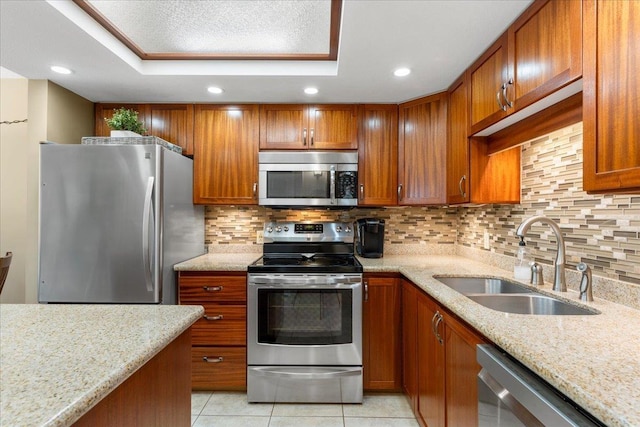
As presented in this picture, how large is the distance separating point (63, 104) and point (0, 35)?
705mm

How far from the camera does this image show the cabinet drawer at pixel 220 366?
224cm

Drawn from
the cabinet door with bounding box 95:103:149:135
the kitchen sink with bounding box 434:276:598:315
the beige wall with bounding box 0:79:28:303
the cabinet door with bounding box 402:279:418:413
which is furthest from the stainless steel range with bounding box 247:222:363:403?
the beige wall with bounding box 0:79:28:303

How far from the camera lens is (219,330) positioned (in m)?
2.24

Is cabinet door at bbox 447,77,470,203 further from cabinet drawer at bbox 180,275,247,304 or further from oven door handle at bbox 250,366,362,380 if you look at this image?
cabinet drawer at bbox 180,275,247,304

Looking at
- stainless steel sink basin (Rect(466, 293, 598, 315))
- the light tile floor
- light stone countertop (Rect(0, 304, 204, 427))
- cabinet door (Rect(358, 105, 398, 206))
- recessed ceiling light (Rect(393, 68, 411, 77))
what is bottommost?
the light tile floor

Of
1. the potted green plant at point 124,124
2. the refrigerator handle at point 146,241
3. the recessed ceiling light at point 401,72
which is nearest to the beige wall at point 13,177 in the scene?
the potted green plant at point 124,124

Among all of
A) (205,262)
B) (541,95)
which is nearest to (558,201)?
(541,95)

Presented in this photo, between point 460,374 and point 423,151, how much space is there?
168cm

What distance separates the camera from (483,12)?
147 cm

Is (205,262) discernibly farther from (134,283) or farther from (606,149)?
(606,149)

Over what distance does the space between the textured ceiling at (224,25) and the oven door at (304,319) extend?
1483mm

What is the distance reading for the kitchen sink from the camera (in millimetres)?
1384

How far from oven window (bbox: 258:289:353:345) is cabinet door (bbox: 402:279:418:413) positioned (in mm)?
363

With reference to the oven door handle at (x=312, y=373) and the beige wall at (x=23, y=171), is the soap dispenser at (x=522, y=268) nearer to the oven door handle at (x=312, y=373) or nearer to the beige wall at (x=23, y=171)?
the oven door handle at (x=312, y=373)
